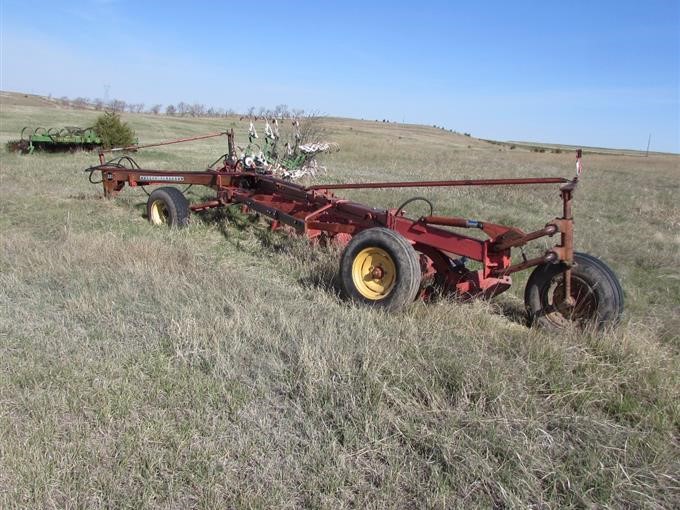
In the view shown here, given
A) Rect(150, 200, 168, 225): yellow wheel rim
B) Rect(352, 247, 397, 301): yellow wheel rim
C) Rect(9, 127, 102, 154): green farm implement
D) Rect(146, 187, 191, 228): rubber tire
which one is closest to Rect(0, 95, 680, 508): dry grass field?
Rect(352, 247, 397, 301): yellow wheel rim

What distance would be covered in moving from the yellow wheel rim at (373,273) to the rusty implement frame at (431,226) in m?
0.40

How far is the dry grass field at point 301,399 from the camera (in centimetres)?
228

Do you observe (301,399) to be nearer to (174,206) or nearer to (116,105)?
(174,206)

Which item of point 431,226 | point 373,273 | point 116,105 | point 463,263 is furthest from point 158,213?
point 116,105

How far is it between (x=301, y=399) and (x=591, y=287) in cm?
250

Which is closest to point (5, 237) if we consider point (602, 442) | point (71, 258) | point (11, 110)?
point (71, 258)

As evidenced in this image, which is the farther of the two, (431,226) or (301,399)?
(431,226)

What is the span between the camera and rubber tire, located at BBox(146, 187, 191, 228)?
24.1ft

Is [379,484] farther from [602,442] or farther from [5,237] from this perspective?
[5,237]

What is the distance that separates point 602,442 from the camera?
102 inches

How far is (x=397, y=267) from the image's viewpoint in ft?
13.8

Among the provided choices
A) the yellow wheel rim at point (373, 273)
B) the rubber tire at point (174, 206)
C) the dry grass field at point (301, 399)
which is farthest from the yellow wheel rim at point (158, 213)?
the yellow wheel rim at point (373, 273)

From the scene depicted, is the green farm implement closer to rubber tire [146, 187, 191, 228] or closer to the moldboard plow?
rubber tire [146, 187, 191, 228]

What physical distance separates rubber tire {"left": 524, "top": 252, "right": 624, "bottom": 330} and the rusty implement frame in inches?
5.6
